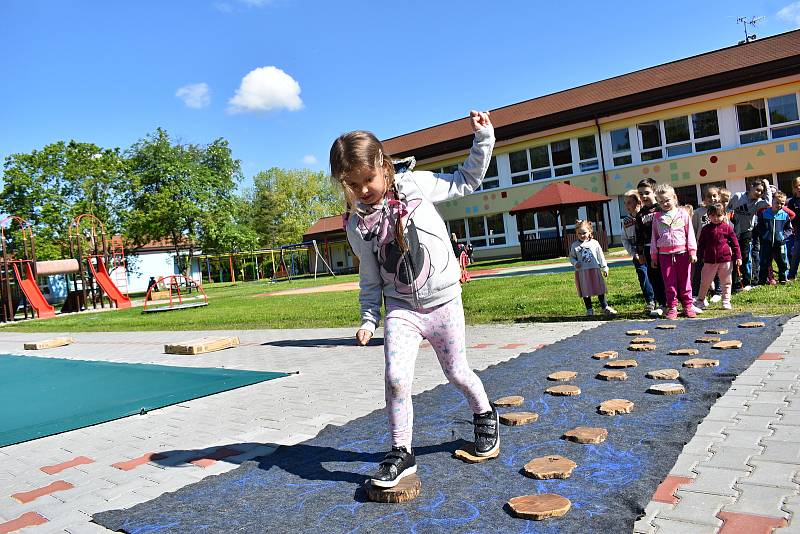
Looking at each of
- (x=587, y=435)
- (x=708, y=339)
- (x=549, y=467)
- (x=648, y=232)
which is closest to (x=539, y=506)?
(x=549, y=467)

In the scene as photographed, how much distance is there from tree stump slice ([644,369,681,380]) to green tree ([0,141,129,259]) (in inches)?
1674

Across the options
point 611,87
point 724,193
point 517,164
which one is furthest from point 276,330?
point 611,87

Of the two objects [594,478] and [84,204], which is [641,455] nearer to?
[594,478]

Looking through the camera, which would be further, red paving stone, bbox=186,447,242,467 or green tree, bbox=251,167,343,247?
green tree, bbox=251,167,343,247

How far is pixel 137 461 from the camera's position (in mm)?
4188

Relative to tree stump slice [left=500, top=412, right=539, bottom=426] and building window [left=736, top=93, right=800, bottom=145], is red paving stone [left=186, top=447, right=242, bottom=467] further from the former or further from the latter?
building window [left=736, top=93, right=800, bottom=145]

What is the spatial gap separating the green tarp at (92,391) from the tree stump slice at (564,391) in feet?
11.4

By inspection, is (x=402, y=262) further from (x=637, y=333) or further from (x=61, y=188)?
(x=61, y=188)

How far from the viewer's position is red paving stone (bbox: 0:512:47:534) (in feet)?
10.1

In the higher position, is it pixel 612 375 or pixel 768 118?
pixel 768 118

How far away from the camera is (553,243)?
2589 cm

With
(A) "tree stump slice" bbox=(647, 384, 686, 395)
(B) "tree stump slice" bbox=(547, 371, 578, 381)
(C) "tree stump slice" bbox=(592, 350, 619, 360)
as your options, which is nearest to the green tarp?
(B) "tree stump slice" bbox=(547, 371, 578, 381)

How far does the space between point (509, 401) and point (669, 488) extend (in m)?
1.66

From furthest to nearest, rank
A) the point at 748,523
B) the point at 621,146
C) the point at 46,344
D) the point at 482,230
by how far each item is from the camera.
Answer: the point at 482,230 → the point at 621,146 → the point at 46,344 → the point at 748,523
